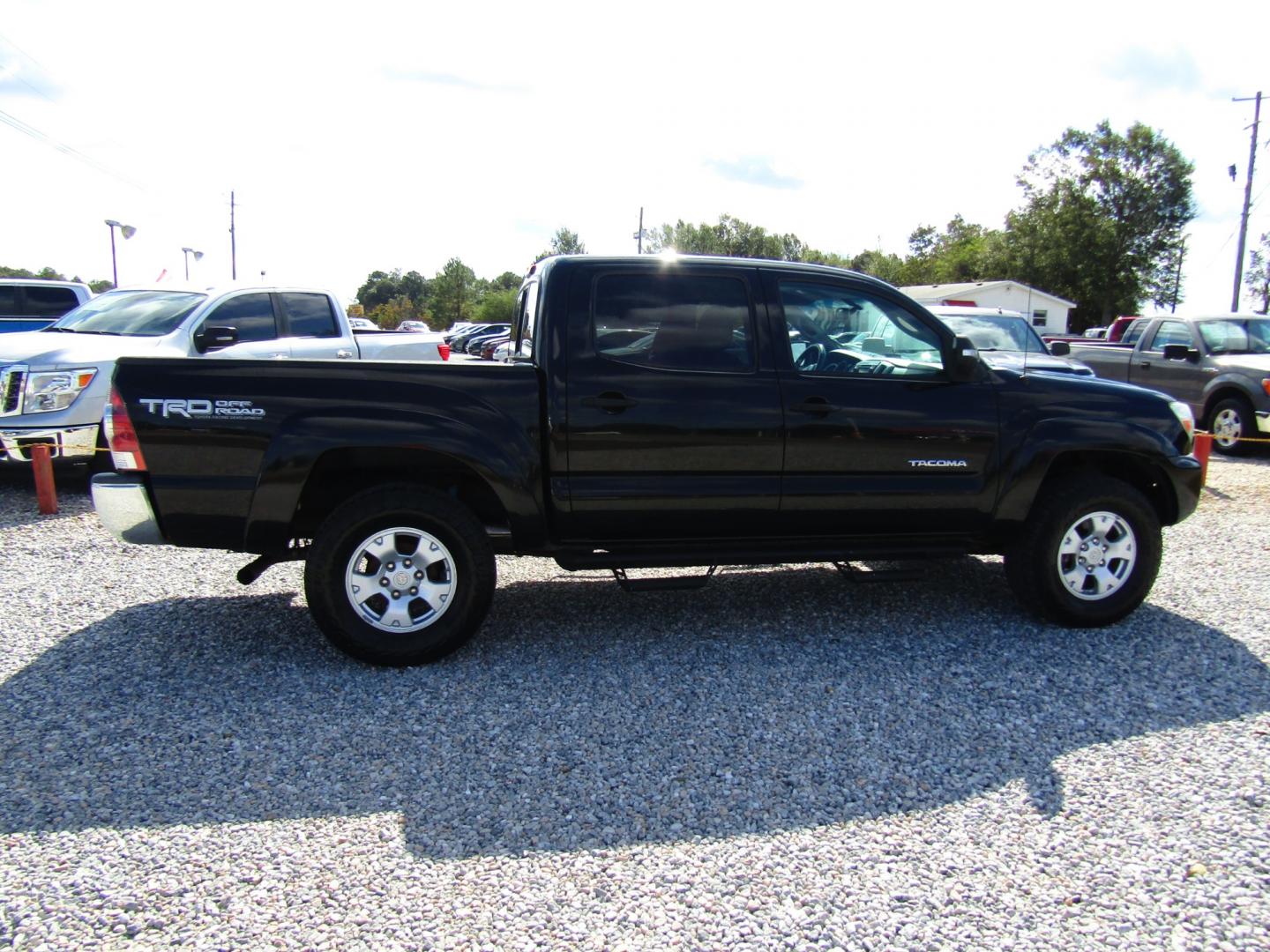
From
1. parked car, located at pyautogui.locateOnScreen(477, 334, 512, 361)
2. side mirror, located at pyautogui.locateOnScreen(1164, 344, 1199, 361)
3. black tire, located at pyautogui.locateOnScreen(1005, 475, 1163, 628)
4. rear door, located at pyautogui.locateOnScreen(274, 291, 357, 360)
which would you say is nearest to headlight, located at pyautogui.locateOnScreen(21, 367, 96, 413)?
rear door, located at pyautogui.locateOnScreen(274, 291, 357, 360)

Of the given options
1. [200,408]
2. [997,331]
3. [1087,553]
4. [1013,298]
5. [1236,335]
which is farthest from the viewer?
[1013,298]

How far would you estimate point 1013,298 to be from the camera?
4700cm

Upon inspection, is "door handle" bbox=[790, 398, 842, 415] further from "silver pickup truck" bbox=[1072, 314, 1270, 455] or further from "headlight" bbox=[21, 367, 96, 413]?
"silver pickup truck" bbox=[1072, 314, 1270, 455]

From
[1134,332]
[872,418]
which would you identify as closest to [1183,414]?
[872,418]

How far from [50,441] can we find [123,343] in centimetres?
111

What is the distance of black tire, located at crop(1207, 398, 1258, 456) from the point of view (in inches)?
460

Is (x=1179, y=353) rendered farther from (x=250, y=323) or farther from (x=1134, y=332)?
(x=250, y=323)

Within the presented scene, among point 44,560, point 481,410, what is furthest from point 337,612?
point 44,560

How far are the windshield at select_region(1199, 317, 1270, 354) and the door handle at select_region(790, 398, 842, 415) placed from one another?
10290 millimetres

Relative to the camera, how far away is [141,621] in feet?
16.4

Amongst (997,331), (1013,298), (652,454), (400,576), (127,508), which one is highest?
(1013,298)

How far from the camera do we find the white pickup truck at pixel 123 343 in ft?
25.6

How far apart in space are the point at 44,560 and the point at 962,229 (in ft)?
321

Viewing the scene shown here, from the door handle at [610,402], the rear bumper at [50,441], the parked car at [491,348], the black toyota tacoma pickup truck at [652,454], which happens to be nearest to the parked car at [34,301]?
the rear bumper at [50,441]
